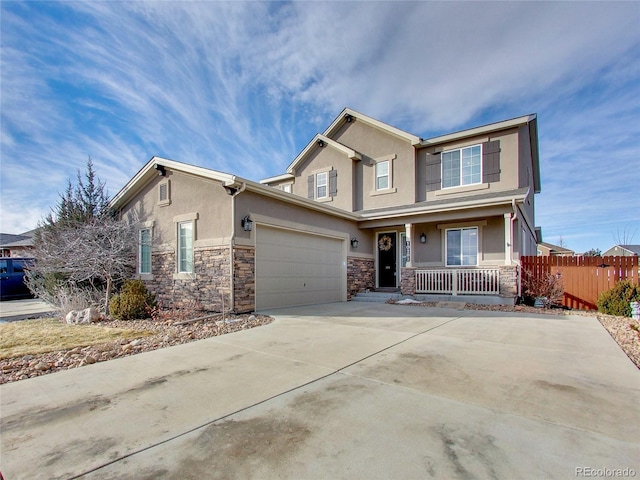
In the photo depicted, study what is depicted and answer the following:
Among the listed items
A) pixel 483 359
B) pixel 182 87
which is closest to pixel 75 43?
pixel 182 87

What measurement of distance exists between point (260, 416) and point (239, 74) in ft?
37.3

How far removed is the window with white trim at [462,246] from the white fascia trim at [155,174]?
8.80m

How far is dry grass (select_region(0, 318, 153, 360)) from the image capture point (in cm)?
555

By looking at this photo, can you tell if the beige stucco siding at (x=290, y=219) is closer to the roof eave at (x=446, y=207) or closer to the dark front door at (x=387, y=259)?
the dark front door at (x=387, y=259)

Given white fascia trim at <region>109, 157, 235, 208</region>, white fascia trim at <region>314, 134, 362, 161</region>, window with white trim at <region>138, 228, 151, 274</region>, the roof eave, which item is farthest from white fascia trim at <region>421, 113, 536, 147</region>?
window with white trim at <region>138, 228, 151, 274</region>

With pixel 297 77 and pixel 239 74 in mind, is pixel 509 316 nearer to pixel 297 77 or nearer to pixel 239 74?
pixel 297 77

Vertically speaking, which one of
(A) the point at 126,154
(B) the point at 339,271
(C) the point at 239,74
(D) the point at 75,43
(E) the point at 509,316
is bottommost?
(E) the point at 509,316

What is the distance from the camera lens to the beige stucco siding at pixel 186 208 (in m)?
9.08

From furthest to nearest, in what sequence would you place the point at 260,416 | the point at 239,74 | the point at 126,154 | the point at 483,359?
the point at 126,154 → the point at 239,74 → the point at 483,359 → the point at 260,416

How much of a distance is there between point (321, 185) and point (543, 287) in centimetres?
998

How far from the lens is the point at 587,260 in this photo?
34.2ft

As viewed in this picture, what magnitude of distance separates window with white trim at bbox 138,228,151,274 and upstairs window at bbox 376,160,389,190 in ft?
31.4

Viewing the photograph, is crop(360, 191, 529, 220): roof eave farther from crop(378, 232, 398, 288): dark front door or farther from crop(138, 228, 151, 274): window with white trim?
crop(138, 228, 151, 274): window with white trim

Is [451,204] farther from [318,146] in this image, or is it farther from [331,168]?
[318,146]
